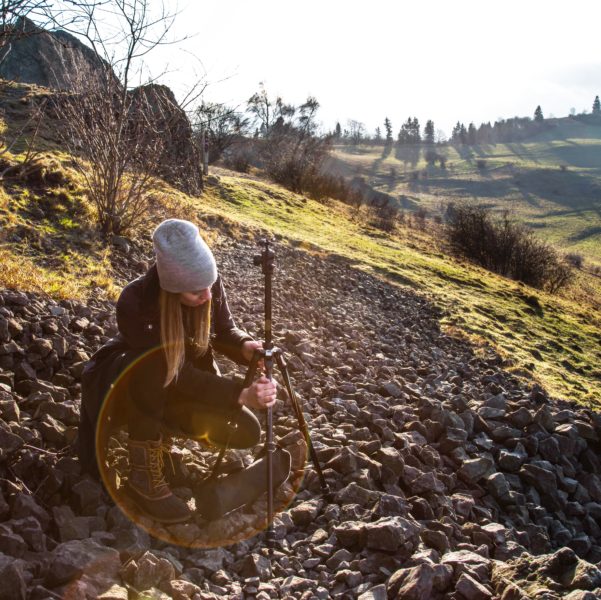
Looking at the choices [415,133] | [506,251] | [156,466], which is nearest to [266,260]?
[156,466]

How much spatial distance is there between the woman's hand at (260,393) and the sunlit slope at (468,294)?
19.4ft

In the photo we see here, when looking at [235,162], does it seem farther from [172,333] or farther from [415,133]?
[415,133]

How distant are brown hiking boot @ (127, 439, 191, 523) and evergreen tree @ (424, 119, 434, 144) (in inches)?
5545

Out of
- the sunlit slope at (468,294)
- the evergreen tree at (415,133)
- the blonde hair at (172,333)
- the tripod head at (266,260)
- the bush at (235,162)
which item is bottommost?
the sunlit slope at (468,294)

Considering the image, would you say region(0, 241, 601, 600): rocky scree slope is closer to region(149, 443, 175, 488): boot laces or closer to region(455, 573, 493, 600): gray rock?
region(455, 573, 493, 600): gray rock

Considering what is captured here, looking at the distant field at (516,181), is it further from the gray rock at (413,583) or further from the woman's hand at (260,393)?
the woman's hand at (260,393)

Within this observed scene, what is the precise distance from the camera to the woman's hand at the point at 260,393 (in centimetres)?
288

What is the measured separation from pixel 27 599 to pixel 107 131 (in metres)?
7.54

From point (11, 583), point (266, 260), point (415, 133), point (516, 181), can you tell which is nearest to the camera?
point (11, 583)

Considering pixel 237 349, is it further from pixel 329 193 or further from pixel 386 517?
pixel 329 193

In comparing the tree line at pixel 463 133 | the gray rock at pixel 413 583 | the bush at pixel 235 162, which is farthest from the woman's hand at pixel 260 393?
the tree line at pixel 463 133

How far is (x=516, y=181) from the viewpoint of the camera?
93.0m

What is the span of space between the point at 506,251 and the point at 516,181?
8030cm

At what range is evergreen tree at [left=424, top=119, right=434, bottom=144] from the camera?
134 metres
